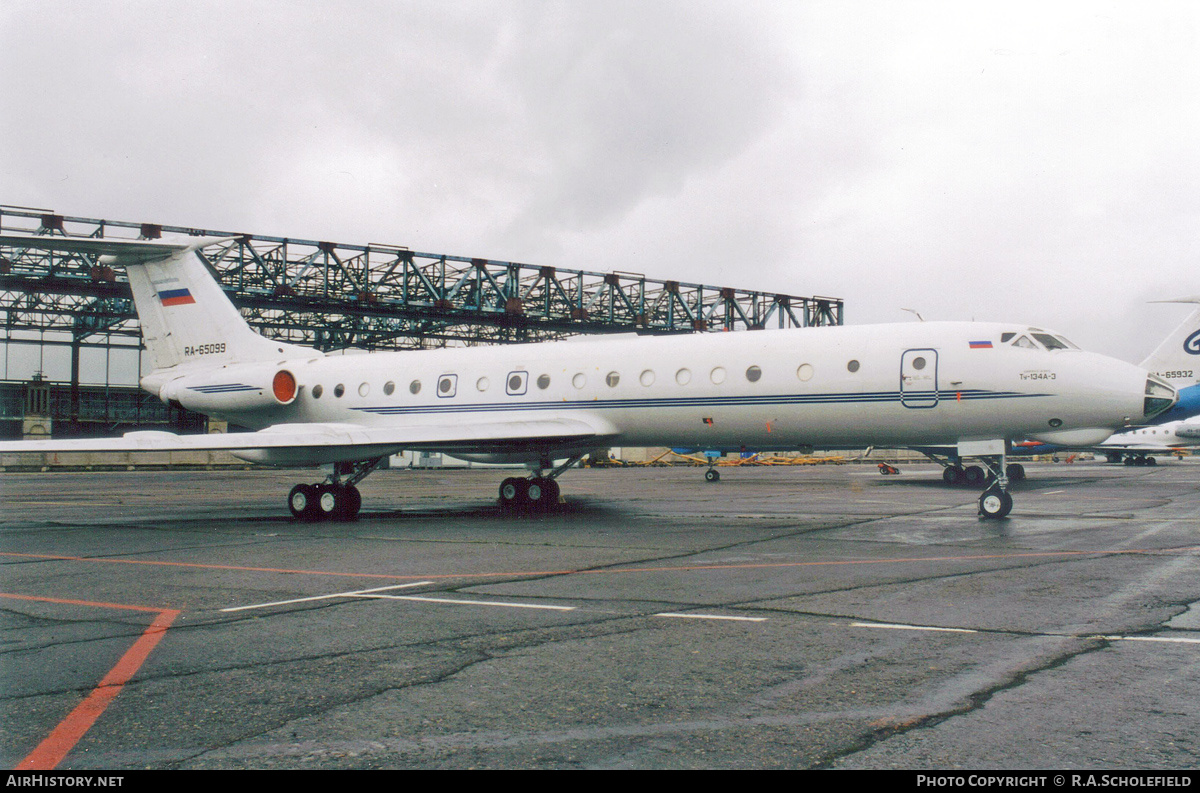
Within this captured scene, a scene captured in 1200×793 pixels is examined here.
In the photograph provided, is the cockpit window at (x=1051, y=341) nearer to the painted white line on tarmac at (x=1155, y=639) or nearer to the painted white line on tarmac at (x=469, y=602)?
the painted white line on tarmac at (x=1155, y=639)

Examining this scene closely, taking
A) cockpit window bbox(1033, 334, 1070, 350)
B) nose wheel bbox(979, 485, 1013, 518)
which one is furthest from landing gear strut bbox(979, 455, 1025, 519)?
cockpit window bbox(1033, 334, 1070, 350)

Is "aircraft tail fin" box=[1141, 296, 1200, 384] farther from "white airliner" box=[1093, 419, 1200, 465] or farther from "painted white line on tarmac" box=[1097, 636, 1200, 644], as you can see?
"painted white line on tarmac" box=[1097, 636, 1200, 644]

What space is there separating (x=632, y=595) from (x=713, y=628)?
142 centimetres

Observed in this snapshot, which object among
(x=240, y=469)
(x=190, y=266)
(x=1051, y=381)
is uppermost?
(x=190, y=266)

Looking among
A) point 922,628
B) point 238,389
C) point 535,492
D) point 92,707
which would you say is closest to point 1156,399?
point 922,628

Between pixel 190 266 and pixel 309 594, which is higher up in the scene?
pixel 190 266

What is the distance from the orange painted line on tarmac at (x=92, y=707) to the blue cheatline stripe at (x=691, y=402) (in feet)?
31.8

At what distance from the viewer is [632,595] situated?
7.09m

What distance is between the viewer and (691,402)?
14664 millimetres

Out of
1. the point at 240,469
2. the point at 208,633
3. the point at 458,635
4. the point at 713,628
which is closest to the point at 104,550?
the point at 208,633

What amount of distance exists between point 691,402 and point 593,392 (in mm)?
1959

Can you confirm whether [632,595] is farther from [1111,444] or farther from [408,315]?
[1111,444]

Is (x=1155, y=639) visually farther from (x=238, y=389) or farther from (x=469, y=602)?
(x=238, y=389)

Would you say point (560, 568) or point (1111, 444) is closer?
point (560, 568)
